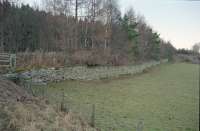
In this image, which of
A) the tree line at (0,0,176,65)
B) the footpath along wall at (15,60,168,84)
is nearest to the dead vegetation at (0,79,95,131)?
the footpath along wall at (15,60,168,84)

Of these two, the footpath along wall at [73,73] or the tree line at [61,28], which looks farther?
the tree line at [61,28]

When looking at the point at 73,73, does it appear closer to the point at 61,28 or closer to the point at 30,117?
the point at 61,28

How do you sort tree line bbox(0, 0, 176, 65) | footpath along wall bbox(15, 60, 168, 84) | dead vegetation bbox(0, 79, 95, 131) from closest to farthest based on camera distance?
1. dead vegetation bbox(0, 79, 95, 131)
2. footpath along wall bbox(15, 60, 168, 84)
3. tree line bbox(0, 0, 176, 65)

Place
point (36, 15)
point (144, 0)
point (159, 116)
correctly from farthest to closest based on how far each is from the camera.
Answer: point (36, 15), point (144, 0), point (159, 116)

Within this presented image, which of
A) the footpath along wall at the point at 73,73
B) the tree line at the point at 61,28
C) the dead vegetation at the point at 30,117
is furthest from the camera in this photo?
the tree line at the point at 61,28

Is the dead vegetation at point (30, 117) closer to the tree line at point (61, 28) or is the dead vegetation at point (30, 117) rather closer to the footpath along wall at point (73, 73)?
the footpath along wall at point (73, 73)

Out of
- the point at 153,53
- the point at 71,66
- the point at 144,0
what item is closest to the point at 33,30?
the point at 71,66

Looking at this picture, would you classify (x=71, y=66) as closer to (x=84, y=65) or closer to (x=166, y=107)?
(x=84, y=65)

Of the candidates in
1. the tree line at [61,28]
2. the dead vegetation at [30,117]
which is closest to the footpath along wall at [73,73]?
the tree line at [61,28]

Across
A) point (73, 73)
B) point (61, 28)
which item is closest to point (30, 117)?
point (73, 73)

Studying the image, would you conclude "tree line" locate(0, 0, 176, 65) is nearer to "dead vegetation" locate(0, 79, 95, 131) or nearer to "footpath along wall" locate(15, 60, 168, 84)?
"footpath along wall" locate(15, 60, 168, 84)

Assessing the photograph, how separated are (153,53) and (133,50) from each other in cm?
1306

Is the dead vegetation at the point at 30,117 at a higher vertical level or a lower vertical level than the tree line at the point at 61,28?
lower

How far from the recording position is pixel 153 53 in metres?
42.6
